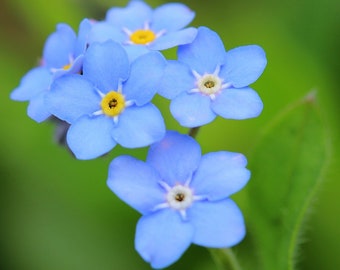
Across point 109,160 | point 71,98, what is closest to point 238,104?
point 71,98

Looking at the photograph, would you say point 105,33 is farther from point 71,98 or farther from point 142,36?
point 71,98

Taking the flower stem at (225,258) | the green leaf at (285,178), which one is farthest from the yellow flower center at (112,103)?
the green leaf at (285,178)

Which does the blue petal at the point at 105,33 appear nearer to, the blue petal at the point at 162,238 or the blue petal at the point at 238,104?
the blue petal at the point at 238,104

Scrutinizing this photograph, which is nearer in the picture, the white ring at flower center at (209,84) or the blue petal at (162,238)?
the blue petal at (162,238)

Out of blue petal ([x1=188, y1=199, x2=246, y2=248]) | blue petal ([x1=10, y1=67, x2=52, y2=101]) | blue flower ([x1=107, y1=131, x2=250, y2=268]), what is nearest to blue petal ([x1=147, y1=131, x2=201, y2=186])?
blue flower ([x1=107, y1=131, x2=250, y2=268])

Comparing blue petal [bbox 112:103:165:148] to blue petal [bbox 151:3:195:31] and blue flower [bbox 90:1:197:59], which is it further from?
blue petal [bbox 151:3:195:31]

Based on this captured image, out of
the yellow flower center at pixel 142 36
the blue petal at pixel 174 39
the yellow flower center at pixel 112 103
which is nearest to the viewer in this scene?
the yellow flower center at pixel 112 103

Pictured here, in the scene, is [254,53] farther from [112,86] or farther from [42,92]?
[42,92]

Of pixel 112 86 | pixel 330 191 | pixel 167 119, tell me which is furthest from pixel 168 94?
pixel 330 191
